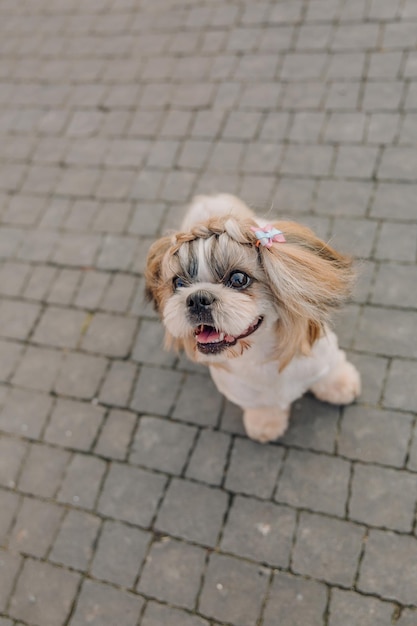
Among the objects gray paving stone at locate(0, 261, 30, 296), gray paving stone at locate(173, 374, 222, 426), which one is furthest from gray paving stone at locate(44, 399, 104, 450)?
gray paving stone at locate(0, 261, 30, 296)

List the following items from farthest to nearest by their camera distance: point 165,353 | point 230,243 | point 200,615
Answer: point 165,353 < point 200,615 < point 230,243

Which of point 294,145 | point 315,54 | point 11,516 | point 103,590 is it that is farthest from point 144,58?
point 103,590

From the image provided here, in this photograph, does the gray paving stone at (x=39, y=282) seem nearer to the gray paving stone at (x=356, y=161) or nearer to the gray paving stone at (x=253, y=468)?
the gray paving stone at (x=253, y=468)

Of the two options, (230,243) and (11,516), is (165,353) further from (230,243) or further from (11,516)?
(230,243)

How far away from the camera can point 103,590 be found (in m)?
4.23

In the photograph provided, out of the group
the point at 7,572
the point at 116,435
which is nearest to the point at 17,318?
the point at 116,435

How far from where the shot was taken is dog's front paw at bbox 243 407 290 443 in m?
4.30

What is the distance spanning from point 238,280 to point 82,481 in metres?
2.64

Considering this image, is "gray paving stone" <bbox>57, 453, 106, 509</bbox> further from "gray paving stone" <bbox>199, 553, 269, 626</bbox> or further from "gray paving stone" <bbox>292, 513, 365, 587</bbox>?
"gray paving stone" <bbox>292, 513, 365, 587</bbox>

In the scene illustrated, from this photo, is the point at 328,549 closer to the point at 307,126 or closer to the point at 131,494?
the point at 131,494

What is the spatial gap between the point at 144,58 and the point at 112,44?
Result: 2.21ft

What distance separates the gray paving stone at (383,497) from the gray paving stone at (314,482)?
0.29 feet

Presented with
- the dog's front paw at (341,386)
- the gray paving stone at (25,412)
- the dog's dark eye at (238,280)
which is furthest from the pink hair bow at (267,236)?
the gray paving stone at (25,412)

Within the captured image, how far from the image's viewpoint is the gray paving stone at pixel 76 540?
439 cm
